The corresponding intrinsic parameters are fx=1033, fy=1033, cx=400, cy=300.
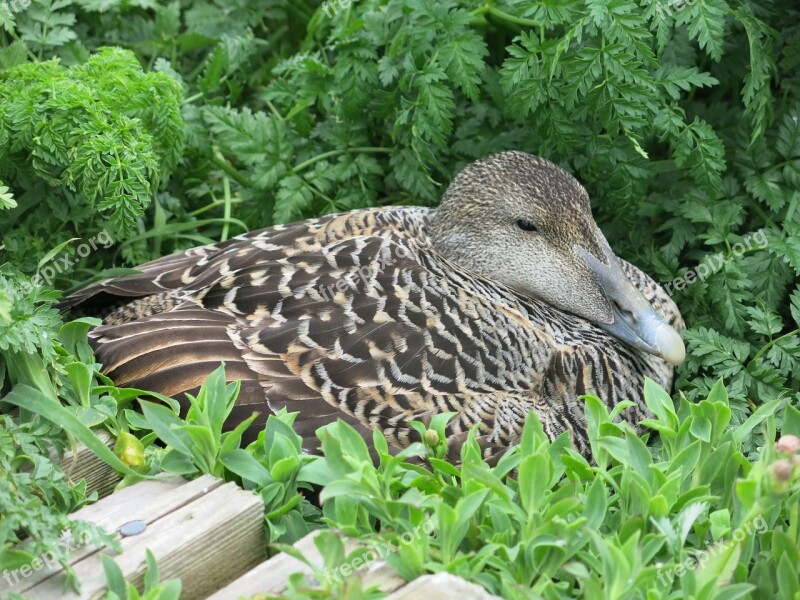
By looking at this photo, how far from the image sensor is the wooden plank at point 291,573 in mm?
2236

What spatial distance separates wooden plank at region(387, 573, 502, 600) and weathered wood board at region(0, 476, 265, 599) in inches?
19.3

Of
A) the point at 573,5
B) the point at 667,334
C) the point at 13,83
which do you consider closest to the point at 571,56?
the point at 573,5

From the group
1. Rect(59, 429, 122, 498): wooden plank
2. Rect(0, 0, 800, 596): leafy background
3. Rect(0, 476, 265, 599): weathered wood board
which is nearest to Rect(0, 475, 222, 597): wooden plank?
Rect(0, 476, 265, 599): weathered wood board

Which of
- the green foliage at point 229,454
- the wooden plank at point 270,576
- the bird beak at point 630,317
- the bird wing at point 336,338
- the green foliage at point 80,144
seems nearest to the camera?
the wooden plank at point 270,576

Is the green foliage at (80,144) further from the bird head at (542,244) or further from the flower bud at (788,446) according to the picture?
the flower bud at (788,446)

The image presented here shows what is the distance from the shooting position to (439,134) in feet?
12.8

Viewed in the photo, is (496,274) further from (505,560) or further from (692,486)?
(505,560)

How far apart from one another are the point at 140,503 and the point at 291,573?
1.63 feet

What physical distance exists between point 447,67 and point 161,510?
208 cm

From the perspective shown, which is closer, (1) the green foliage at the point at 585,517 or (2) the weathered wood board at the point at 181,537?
(1) the green foliage at the point at 585,517

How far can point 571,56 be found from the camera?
373 cm

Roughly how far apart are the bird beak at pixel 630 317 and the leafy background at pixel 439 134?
0.77 ft

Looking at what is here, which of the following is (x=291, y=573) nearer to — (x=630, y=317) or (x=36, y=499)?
(x=36, y=499)

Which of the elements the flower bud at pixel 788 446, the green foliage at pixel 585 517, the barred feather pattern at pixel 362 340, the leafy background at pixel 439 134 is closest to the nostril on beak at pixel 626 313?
the barred feather pattern at pixel 362 340
